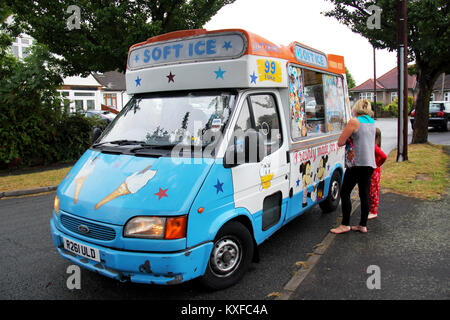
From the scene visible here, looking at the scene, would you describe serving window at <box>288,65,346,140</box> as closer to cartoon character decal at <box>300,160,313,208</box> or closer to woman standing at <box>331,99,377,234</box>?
cartoon character decal at <box>300,160,313,208</box>

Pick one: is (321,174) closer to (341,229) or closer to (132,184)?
(341,229)

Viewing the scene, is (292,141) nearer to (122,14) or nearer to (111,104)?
(122,14)

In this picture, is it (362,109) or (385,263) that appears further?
(362,109)

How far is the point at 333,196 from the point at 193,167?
379 cm

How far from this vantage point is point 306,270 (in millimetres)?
3906

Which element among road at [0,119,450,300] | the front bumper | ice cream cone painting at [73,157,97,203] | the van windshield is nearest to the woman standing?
road at [0,119,450,300]

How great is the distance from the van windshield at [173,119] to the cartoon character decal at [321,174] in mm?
2339

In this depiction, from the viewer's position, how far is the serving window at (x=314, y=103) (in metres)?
4.63

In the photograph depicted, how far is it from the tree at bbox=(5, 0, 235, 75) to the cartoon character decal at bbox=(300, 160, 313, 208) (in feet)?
26.0

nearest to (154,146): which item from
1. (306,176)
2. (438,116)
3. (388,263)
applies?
(306,176)

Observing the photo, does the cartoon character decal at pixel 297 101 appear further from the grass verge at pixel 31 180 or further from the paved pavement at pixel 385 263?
the grass verge at pixel 31 180

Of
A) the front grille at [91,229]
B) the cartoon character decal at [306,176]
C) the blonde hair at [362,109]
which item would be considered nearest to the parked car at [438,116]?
the blonde hair at [362,109]
